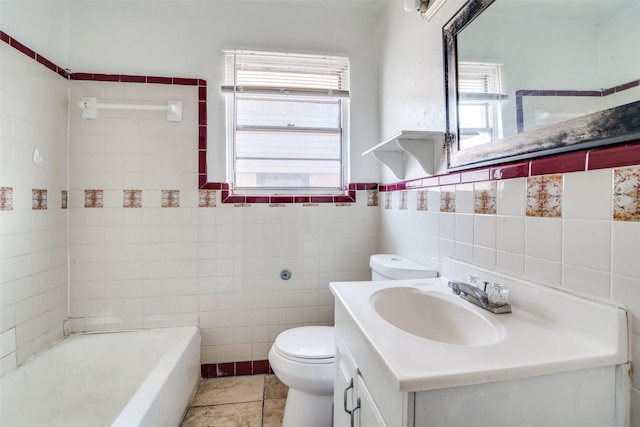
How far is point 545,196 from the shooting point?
78 centimetres

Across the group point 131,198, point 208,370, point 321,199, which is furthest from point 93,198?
point 321,199

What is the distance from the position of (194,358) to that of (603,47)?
216 centimetres

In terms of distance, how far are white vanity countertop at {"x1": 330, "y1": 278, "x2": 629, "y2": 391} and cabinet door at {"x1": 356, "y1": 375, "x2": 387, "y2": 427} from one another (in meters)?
0.17

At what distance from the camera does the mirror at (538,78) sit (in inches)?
23.9

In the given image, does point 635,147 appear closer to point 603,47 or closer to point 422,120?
point 603,47

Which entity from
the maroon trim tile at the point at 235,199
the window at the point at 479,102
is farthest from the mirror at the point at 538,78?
the maroon trim tile at the point at 235,199

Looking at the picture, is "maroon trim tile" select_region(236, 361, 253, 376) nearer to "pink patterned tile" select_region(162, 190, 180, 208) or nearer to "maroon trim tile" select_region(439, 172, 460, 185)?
"pink patterned tile" select_region(162, 190, 180, 208)

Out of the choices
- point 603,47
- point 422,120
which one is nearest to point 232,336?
point 422,120

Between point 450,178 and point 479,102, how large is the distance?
0.31 meters

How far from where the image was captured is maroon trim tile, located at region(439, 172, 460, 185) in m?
1.14

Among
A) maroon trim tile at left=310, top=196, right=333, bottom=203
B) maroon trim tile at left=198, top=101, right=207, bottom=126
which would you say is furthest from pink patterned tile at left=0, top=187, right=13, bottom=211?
maroon trim tile at left=310, top=196, right=333, bottom=203

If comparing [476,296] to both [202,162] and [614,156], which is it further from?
[202,162]

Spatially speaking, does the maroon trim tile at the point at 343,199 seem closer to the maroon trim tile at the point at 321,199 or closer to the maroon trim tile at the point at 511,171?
the maroon trim tile at the point at 321,199

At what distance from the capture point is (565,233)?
2.39ft
